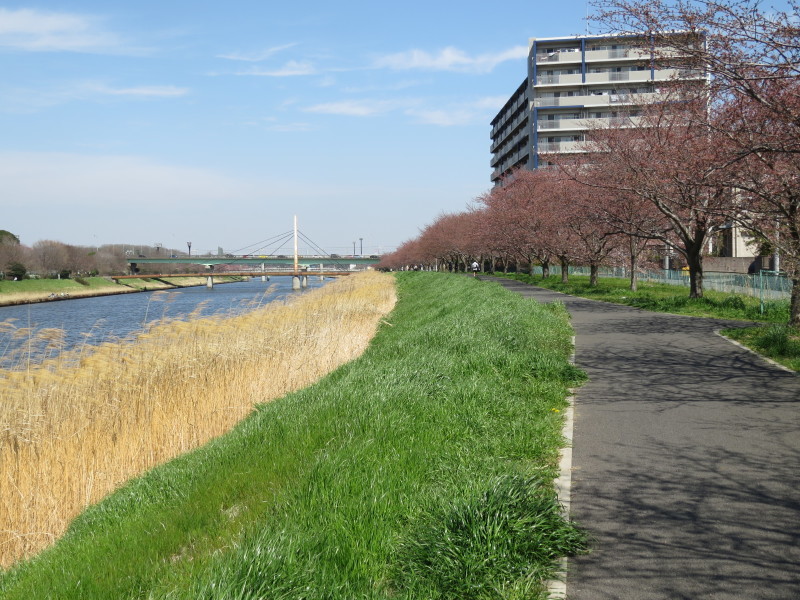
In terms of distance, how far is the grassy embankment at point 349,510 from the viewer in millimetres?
4203

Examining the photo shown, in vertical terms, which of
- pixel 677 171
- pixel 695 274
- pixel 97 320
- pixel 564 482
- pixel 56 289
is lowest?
pixel 56 289

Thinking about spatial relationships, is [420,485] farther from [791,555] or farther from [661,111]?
[661,111]

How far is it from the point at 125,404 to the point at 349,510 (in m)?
8.30

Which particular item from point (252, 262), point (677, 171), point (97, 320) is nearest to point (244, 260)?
point (252, 262)

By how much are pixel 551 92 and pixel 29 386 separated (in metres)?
77.9

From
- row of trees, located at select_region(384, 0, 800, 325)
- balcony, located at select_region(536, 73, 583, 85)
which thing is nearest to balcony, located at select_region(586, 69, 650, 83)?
balcony, located at select_region(536, 73, 583, 85)

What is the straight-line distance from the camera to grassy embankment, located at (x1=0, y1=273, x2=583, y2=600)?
13.8ft

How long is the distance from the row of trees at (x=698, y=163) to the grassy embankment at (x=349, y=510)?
19.2 ft

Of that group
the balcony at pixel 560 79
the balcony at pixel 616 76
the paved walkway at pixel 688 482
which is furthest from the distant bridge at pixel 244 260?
the paved walkway at pixel 688 482

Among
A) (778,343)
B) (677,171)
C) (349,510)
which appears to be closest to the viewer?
(349,510)

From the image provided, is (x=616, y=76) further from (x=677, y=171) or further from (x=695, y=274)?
(x=677, y=171)

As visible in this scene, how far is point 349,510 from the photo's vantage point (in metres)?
4.98

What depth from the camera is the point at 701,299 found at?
23328 mm

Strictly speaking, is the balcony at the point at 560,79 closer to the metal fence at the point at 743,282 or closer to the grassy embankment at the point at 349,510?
the metal fence at the point at 743,282
